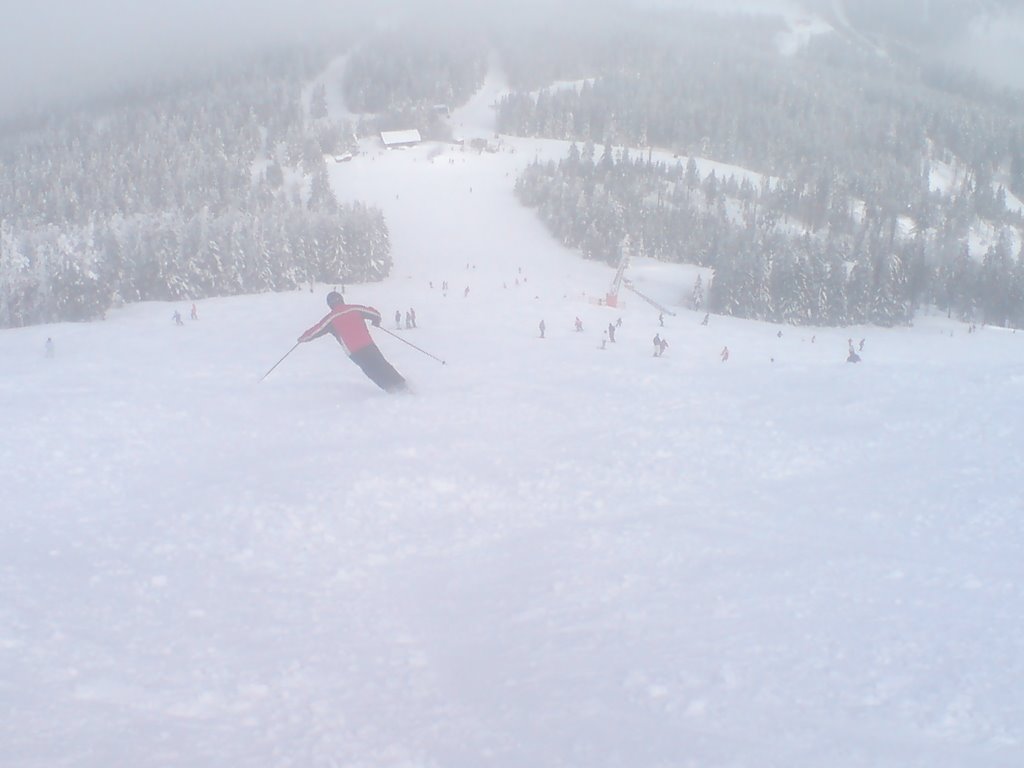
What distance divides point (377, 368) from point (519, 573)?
878cm

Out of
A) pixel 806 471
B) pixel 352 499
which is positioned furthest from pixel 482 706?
pixel 806 471

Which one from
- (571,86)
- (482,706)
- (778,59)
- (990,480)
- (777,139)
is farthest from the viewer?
(778,59)

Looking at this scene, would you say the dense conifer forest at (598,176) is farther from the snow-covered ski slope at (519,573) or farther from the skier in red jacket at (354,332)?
the snow-covered ski slope at (519,573)

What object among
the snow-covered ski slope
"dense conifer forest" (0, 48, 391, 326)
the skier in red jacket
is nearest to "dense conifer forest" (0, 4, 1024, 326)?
"dense conifer forest" (0, 48, 391, 326)

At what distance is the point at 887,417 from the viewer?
1320 centimetres

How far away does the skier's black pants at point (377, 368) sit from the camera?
15.8m

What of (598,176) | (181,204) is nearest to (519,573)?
(181,204)

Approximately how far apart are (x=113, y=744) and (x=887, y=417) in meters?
11.8

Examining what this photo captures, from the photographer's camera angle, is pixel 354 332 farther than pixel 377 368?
No

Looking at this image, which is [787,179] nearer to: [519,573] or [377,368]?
[377,368]

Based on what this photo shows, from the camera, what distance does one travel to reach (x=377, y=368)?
16.1m

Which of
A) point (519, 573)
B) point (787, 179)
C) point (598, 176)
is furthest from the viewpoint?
point (787, 179)

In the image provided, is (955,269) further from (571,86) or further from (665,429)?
(571,86)

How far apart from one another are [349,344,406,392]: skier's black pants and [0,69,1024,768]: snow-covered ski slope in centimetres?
38
